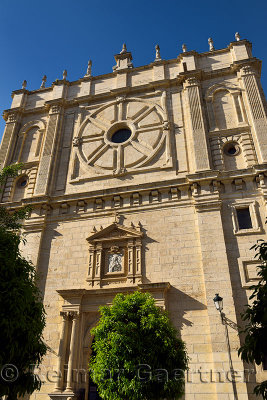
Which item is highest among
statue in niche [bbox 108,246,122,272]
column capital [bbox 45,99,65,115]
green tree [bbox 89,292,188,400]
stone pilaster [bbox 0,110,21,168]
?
column capital [bbox 45,99,65,115]

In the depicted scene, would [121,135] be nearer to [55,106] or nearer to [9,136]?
[55,106]

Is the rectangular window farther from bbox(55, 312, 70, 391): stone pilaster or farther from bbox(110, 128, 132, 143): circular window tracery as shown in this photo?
bbox(55, 312, 70, 391): stone pilaster

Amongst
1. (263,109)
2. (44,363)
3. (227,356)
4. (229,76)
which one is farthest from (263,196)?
(44,363)

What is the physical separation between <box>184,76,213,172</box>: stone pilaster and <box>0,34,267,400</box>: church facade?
0.07 m

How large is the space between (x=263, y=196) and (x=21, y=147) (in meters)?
15.9

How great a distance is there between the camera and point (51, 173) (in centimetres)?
2023

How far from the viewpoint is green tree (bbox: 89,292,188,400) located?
9625 mm

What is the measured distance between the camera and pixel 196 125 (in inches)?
751

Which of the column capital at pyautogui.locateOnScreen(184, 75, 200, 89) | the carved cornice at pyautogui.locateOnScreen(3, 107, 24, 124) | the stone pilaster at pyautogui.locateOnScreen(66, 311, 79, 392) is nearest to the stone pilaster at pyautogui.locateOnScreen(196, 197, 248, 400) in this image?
the stone pilaster at pyautogui.locateOnScreen(66, 311, 79, 392)

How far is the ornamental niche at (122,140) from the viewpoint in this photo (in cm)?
1917

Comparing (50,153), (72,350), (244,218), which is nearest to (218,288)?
(244,218)

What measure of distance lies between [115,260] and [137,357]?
651cm

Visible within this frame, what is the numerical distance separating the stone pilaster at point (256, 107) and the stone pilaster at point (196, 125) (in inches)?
104

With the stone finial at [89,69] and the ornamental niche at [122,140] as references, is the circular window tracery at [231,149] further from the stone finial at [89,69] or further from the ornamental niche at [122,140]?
the stone finial at [89,69]
